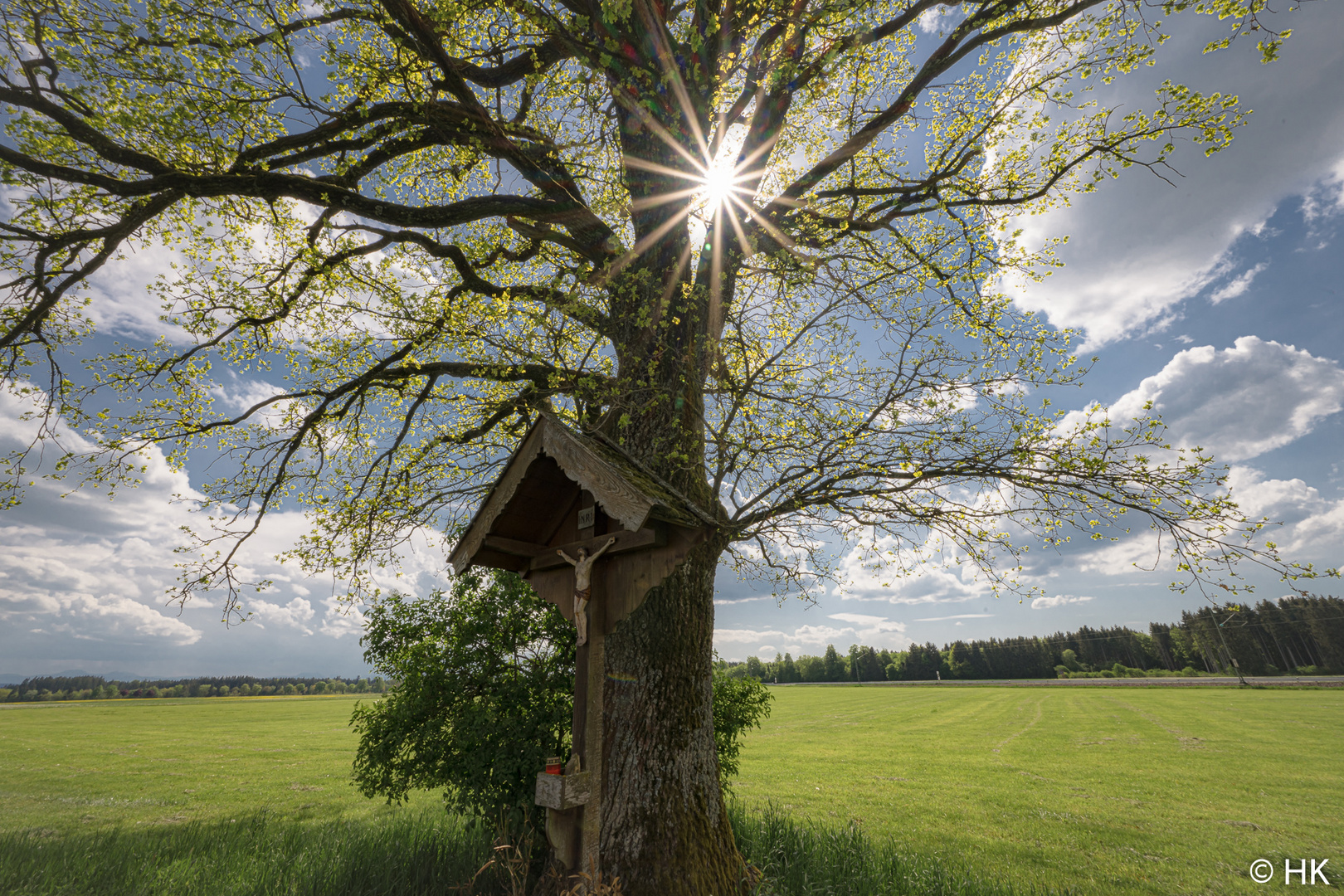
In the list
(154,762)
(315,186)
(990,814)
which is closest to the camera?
(315,186)

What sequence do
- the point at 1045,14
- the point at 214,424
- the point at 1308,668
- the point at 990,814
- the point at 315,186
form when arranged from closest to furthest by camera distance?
the point at 315,186 < the point at 1045,14 < the point at 214,424 < the point at 990,814 < the point at 1308,668

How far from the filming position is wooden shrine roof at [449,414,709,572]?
12.8 feet

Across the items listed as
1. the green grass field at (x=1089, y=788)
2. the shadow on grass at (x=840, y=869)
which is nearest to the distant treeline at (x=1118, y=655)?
the green grass field at (x=1089, y=788)

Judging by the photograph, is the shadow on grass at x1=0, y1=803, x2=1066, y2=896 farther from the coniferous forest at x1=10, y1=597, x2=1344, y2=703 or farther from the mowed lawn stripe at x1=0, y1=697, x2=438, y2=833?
the coniferous forest at x1=10, y1=597, x2=1344, y2=703

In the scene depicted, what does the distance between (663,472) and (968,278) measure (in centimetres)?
517

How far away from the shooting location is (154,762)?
21641mm

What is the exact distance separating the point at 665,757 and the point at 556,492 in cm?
294

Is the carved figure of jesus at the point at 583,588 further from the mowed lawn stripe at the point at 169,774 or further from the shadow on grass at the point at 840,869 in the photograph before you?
the mowed lawn stripe at the point at 169,774

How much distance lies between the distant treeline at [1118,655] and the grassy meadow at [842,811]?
2823 inches

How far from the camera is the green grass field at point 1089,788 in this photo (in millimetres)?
9625

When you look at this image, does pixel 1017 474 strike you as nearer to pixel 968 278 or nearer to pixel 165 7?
pixel 968 278

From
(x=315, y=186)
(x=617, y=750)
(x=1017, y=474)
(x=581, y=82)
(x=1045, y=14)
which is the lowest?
(x=617, y=750)

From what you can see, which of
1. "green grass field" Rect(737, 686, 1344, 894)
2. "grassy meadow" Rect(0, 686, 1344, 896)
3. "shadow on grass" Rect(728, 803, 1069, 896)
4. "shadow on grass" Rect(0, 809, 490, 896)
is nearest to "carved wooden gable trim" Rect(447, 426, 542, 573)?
"grassy meadow" Rect(0, 686, 1344, 896)

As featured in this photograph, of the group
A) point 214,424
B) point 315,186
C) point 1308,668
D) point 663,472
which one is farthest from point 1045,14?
point 1308,668
